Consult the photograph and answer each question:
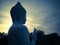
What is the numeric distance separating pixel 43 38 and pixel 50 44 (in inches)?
52.4

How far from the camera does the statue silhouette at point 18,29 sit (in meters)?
4.77

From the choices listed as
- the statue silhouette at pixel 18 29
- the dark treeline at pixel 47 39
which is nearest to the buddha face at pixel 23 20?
the statue silhouette at pixel 18 29

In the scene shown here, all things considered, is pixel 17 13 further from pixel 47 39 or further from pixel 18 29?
pixel 47 39

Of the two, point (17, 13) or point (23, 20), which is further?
point (23, 20)

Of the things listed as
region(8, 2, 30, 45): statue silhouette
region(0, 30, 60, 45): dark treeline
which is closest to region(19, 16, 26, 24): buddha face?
region(8, 2, 30, 45): statue silhouette

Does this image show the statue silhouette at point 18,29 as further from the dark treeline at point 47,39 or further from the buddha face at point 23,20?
the dark treeline at point 47,39

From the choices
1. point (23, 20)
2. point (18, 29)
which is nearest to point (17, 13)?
point (23, 20)

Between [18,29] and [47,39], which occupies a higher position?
[47,39]

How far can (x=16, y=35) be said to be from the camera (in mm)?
4766

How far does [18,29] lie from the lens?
4.76 metres

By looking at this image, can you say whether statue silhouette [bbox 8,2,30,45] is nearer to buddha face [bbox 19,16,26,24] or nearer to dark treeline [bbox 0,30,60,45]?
buddha face [bbox 19,16,26,24]

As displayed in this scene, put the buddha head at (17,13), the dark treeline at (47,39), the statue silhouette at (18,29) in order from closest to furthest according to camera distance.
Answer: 1. the statue silhouette at (18,29)
2. the buddha head at (17,13)
3. the dark treeline at (47,39)

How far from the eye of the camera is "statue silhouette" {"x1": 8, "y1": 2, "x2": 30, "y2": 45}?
4766 millimetres

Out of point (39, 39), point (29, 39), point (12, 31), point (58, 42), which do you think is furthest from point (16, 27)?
point (58, 42)
